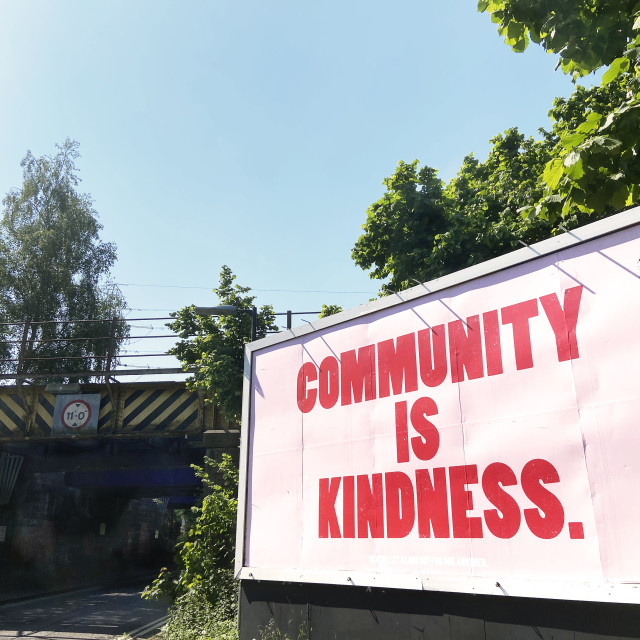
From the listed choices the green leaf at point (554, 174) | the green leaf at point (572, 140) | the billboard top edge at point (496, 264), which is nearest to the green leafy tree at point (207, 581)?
the billboard top edge at point (496, 264)

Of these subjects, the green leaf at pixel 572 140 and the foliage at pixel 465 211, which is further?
the foliage at pixel 465 211

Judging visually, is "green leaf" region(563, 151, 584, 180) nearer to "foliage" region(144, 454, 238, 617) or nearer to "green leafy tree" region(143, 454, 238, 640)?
"green leafy tree" region(143, 454, 238, 640)

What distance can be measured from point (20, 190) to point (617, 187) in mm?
31397

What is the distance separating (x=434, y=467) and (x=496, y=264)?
2360mm

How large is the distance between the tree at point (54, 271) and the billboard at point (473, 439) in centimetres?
1960

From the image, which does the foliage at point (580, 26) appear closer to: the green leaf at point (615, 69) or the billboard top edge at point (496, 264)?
the green leaf at point (615, 69)

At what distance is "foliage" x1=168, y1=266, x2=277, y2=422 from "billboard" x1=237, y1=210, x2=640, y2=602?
19.3 ft

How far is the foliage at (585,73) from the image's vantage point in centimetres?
527

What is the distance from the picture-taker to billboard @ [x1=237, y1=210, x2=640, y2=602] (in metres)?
5.04

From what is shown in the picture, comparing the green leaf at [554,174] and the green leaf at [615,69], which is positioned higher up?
the green leaf at [615,69]

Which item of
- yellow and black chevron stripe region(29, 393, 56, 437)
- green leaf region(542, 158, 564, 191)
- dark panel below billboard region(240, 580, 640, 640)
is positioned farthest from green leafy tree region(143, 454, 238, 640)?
green leaf region(542, 158, 564, 191)

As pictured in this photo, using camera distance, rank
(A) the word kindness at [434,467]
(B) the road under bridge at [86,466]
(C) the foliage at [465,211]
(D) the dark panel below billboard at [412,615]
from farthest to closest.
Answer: (B) the road under bridge at [86,466]
(C) the foliage at [465,211]
(A) the word kindness at [434,467]
(D) the dark panel below billboard at [412,615]

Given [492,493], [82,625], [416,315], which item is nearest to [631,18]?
[416,315]

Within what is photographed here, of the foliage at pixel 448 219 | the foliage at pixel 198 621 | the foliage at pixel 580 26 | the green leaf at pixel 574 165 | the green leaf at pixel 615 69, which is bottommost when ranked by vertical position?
the foliage at pixel 198 621
